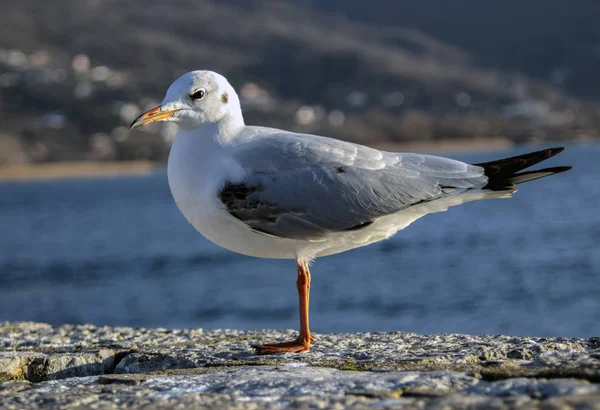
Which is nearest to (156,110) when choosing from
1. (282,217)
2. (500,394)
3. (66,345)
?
(282,217)

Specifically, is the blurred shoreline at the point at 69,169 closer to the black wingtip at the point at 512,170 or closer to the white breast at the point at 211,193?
the white breast at the point at 211,193

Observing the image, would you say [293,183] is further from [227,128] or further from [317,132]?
[317,132]

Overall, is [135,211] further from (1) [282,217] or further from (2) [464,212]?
(1) [282,217]

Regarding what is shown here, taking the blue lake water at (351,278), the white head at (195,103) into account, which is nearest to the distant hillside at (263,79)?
the blue lake water at (351,278)

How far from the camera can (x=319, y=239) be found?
4508mm

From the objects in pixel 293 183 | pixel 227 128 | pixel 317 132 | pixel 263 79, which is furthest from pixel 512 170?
pixel 263 79

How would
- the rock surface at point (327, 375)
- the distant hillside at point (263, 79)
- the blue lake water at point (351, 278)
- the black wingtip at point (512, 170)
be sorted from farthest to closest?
the distant hillside at point (263, 79) < the blue lake water at point (351, 278) < the black wingtip at point (512, 170) < the rock surface at point (327, 375)

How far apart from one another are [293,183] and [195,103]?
694 mm

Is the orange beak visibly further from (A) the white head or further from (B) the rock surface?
(B) the rock surface

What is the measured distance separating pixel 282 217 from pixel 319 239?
0.22 metres

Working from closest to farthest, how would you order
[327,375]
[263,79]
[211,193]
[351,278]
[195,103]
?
[327,375] → [211,193] → [195,103] → [351,278] → [263,79]

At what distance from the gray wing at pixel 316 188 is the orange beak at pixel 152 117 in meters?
0.43

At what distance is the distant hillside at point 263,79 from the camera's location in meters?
85.2

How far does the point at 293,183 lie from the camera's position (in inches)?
176
